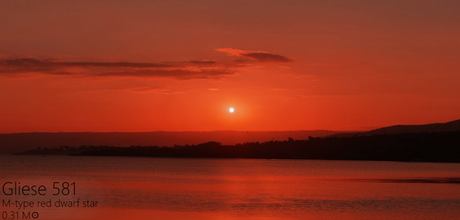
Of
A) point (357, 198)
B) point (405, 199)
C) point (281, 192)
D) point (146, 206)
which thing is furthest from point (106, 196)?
point (405, 199)

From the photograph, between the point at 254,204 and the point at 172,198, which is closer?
the point at 254,204

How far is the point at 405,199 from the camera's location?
51.8 meters

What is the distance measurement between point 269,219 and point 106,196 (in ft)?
66.1

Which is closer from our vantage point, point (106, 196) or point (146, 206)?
point (146, 206)

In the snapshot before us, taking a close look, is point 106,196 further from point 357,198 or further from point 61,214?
point 357,198

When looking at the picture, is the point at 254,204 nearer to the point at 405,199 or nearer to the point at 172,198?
the point at 172,198

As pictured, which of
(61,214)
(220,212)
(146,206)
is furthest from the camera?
(146,206)

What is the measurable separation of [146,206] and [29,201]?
905 cm

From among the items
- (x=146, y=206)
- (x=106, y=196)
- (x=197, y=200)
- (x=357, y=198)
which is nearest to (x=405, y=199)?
(x=357, y=198)

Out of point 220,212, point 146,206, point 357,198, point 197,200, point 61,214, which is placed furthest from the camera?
point 357,198

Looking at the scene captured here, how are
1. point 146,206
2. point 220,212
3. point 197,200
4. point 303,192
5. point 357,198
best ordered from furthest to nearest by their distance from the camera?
point 303,192, point 357,198, point 197,200, point 146,206, point 220,212

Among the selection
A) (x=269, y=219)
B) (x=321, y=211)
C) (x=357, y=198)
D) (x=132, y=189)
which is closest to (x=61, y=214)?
(x=269, y=219)

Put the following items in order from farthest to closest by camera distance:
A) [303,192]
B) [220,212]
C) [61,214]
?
[303,192]
[220,212]
[61,214]

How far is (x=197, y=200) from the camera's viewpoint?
48.9 m
